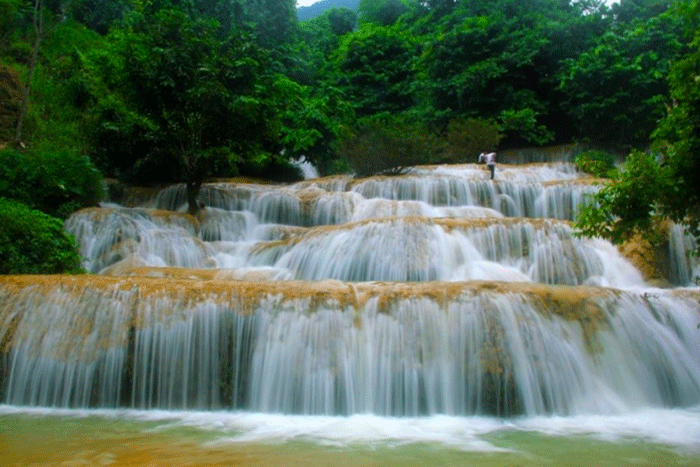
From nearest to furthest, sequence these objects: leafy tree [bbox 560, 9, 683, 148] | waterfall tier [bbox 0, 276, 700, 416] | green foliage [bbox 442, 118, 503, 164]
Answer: waterfall tier [bbox 0, 276, 700, 416] < leafy tree [bbox 560, 9, 683, 148] < green foliage [bbox 442, 118, 503, 164]

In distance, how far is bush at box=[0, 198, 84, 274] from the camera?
8.86 meters

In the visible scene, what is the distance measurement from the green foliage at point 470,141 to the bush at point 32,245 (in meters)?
13.7

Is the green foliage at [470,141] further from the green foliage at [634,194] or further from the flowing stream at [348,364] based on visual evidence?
the green foliage at [634,194]

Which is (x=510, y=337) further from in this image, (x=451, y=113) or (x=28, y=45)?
(x=28, y=45)

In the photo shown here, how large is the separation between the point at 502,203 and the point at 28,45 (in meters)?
16.3

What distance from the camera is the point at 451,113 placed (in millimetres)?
23812

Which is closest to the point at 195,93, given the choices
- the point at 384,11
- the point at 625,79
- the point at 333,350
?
the point at 333,350

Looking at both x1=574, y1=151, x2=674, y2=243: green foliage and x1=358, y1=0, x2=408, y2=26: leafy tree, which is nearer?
x1=574, y1=151, x2=674, y2=243: green foliage

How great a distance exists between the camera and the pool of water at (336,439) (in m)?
4.75

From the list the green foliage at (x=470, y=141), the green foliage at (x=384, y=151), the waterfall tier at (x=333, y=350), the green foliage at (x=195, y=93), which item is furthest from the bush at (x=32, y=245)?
the green foliage at (x=470, y=141)

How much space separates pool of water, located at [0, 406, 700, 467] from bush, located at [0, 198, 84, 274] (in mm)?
2923

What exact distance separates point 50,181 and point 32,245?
113 inches

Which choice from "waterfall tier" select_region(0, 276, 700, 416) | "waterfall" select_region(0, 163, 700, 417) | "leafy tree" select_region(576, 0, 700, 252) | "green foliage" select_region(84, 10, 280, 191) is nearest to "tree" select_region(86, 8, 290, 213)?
"green foliage" select_region(84, 10, 280, 191)

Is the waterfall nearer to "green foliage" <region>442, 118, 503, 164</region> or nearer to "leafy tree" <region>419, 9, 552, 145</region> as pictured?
"green foliage" <region>442, 118, 503, 164</region>
